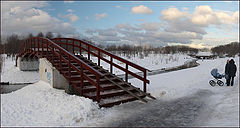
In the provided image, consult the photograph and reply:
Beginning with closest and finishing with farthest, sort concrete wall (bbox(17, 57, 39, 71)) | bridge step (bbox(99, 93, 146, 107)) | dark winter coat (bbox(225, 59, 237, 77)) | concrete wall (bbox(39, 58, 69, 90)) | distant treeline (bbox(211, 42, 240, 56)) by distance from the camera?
bridge step (bbox(99, 93, 146, 107))
concrete wall (bbox(39, 58, 69, 90))
dark winter coat (bbox(225, 59, 237, 77))
concrete wall (bbox(17, 57, 39, 71))
distant treeline (bbox(211, 42, 240, 56))

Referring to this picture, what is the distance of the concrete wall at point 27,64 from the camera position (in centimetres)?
2031

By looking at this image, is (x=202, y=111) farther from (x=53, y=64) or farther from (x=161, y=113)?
(x=53, y=64)

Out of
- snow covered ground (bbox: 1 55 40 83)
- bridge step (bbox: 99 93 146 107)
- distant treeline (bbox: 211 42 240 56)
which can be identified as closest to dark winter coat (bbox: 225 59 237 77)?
bridge step (bbox: 99 93 146 107)

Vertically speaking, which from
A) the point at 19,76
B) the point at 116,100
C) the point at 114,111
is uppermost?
the point at 116,100

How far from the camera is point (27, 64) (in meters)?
20.4

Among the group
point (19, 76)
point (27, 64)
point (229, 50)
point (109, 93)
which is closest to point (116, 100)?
point (109, 93)

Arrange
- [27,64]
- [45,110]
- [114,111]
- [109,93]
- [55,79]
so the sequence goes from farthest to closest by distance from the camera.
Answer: [27,64] → [55,79] → [109,93] → [114,111] → [45,110]

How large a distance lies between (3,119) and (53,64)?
15.0 ft

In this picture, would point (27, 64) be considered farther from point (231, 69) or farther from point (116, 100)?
point (231, 69)

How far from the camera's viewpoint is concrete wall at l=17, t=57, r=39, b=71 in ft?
66.6

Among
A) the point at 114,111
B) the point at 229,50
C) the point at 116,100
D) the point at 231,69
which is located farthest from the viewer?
the point at 229,50

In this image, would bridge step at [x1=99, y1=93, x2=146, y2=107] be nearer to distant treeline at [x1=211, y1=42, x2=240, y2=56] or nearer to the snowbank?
the snowbank

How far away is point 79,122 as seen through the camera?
5801mm

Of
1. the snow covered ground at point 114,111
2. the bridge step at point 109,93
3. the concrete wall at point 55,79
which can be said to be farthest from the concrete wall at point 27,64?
the bridge step at point 109,93
